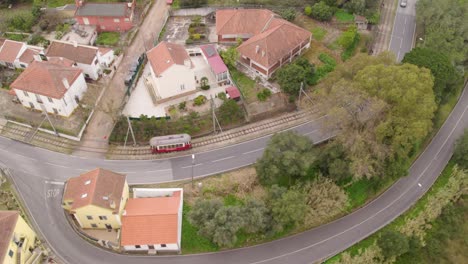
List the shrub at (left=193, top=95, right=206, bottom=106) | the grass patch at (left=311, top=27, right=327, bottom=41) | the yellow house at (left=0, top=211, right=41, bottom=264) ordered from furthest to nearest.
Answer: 1. the grass patch at (left=311, top=27, right=327, bottom=41)
2. the shrub at (left=193, top=95, right=206, bottom=106)
3. the yellow house at (left=0, top=211, right=41, bottom=264)

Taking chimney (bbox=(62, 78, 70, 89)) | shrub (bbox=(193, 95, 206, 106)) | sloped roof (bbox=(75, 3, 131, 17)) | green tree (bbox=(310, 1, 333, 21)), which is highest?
sloped roof (bbox=(75, 3, 131, 17))

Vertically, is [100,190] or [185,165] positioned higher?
[100,190]

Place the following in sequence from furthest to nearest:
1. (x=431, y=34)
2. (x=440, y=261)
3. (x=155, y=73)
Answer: (x=431, y=34)
(x=155, y=73)
(x=440, y=261)

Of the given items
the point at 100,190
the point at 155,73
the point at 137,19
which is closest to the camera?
the point at 100,190

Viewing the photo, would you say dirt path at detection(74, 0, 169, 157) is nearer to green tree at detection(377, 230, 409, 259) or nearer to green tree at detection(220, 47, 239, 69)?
green tree at detection(220, 47, 239, 69)

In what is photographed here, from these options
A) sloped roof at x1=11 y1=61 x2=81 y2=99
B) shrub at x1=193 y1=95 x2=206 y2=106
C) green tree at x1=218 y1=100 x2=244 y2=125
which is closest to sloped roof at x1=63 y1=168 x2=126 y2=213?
sloped roof at x1=11 y1=61 x2=81 y2=99

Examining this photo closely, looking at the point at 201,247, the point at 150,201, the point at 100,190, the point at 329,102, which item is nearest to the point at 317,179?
the point at 329,102

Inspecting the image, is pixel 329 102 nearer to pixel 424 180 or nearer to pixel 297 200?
pixel 297 200

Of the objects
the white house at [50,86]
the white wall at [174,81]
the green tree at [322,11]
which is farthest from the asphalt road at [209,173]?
the green tree at [322,11]

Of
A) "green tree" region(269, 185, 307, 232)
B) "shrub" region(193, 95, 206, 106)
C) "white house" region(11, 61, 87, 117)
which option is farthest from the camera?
"shrub" region(193, 95, 206, 106)
